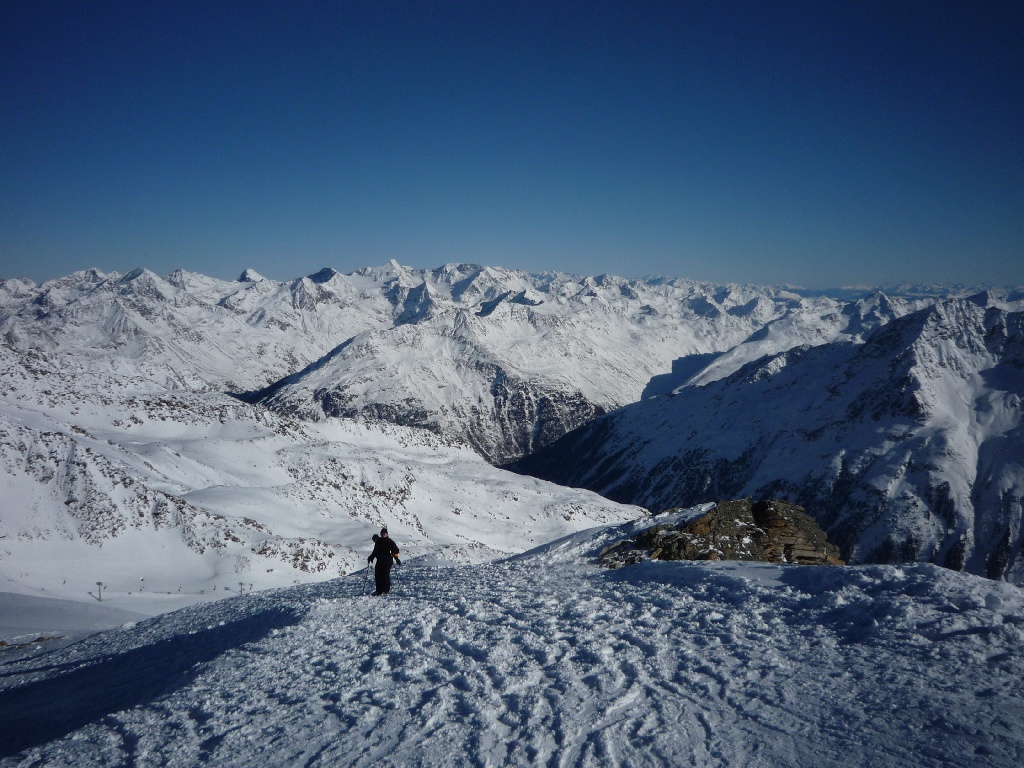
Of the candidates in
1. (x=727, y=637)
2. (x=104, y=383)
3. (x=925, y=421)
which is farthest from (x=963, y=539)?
(x=104, y=383)

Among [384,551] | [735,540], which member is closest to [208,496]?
[384,551]

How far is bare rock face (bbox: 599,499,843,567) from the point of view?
23734 millimetres

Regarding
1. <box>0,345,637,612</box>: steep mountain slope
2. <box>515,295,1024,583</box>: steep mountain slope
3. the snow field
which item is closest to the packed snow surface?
the snow field

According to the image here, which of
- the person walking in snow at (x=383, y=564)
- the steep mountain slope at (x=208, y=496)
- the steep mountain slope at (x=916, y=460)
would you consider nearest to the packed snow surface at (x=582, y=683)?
the person walking in snow at (x=383, y=564)

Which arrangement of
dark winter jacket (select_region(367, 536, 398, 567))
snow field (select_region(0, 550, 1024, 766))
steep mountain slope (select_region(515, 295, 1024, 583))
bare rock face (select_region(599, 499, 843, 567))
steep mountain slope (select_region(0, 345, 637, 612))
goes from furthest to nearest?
steep mountain slope (select_region(515, 295, 1024, 583)), steep mountain slope (select_region(0, 345, 637, 612)), bare rock face (select_region(599, 499, 843, 567)), dark winter jacket (select_region(367, 536, 398, 567)), snow field (select_region(0, 550, 1024, 766))

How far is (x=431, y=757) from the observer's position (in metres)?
7.45

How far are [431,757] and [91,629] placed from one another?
2313 cm

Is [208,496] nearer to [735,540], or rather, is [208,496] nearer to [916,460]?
[735,540]

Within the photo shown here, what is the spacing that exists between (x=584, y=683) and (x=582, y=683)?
4cm

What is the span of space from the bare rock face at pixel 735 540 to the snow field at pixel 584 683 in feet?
30.0

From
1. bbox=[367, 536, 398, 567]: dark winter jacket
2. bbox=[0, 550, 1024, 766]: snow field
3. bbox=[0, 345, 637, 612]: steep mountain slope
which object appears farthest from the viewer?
bbox=[0, 345, 637, 612]: steep mountain slope

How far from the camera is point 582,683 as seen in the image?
9.33 meters

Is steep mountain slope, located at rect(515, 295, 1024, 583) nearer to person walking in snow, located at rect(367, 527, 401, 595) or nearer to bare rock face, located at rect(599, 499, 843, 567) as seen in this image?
bare rock face, located at rect(599, 499, 843, 567)

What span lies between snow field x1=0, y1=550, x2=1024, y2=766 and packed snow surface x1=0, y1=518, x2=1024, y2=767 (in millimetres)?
41
